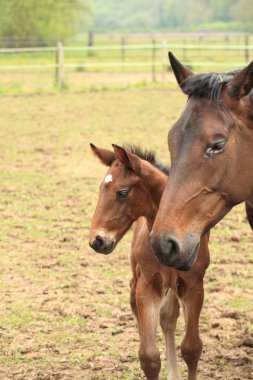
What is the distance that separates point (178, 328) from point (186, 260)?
226 cm

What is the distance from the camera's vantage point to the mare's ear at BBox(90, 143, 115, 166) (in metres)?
4.04

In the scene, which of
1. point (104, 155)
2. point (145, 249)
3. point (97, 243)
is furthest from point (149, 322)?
point (104, 155)

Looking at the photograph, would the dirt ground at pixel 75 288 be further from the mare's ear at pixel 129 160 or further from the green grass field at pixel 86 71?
the green grass field at pixel 86 71

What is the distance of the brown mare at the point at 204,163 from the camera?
2.78 m

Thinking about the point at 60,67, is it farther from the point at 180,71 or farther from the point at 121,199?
the point at 180,71

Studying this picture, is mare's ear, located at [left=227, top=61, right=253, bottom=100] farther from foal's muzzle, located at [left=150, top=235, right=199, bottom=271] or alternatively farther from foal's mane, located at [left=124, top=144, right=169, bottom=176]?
foal's mane, located at [left=124, top=144, right=169, bottom=176]

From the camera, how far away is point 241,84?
295 centimetres

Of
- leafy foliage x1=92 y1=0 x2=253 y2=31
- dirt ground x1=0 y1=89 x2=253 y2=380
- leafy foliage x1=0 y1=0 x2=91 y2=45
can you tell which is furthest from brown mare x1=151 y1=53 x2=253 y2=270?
leafy foliage x1=92 y1=0 x2=253 y2=31

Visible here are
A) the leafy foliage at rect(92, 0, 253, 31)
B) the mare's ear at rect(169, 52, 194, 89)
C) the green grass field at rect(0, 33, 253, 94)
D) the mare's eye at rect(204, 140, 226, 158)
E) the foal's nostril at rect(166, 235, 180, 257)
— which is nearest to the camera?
the foal's nostril at rect(166, 235, 180, 257)

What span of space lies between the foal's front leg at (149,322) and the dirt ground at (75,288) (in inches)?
21.3

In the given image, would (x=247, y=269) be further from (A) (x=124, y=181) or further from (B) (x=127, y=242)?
(A) (x=124, y=181)

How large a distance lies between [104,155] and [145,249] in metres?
0.62

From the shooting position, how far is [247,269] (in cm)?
608

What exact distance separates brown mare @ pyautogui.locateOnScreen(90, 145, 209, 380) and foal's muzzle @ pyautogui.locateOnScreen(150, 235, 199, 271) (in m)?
0.91
